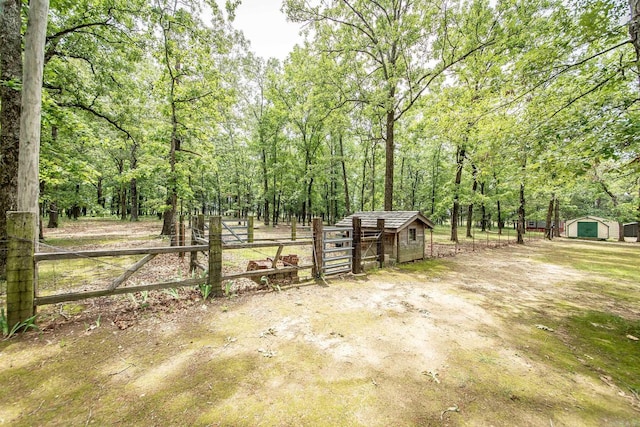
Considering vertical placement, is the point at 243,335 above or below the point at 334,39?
below

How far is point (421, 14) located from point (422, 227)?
1053 centimetres

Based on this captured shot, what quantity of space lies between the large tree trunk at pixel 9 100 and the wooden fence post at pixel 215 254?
4.85 meters

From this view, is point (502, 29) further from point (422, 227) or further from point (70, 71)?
point (70, 71)

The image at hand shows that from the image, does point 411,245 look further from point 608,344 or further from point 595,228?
point 595,228

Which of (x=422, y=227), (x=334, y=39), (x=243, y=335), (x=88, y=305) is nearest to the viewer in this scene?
(x=243, y=335)

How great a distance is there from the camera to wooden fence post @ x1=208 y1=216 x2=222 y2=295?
546 cm

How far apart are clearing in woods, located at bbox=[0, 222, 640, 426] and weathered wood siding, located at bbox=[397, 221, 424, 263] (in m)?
4.25

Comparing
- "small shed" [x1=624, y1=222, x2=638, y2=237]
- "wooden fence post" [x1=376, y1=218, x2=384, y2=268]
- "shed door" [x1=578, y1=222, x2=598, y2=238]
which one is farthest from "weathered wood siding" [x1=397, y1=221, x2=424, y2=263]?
"small shed" [x1=624, y1=222, x2=638, y2=237]

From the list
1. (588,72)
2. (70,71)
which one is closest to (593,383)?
(588,72)

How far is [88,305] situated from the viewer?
198 inches

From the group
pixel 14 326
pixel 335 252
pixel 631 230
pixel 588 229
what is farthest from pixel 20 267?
pixel 631 230

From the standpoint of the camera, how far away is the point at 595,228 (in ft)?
90.9

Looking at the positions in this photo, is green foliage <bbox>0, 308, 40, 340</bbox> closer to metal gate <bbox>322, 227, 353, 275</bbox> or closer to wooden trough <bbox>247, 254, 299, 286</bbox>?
wooden trough <bbox>247, 254, 299, 286</bbox>

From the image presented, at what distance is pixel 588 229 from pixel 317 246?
38276 mm
